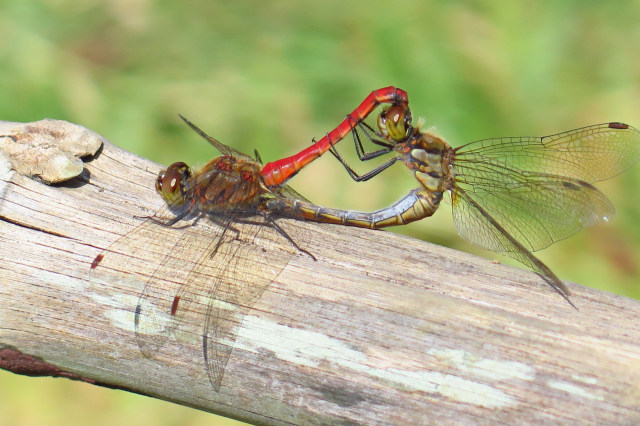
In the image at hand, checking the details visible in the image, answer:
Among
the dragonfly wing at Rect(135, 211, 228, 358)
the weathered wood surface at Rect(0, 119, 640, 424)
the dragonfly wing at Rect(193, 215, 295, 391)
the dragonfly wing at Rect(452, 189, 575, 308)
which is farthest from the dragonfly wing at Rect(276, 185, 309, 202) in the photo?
the dragonfly wing at Rect(452, 189, 575, 308)

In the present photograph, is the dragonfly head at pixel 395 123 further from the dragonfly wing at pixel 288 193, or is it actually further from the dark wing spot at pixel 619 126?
the dark wing spot at pixel 619 126

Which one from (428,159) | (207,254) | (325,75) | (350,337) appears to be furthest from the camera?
(325,75)

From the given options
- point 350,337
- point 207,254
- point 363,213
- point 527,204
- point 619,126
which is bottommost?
point 350,337

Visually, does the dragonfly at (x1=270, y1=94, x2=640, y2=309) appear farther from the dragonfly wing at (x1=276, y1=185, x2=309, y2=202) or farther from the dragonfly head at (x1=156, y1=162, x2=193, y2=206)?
the dragonfly head at (x1=156, y1=162, x2=193, y2=206)

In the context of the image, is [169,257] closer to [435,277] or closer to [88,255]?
[88,255]

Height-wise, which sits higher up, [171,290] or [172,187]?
[172,187]

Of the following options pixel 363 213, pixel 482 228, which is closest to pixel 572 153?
pixel 482 228

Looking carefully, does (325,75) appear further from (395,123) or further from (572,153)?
(572,153)
